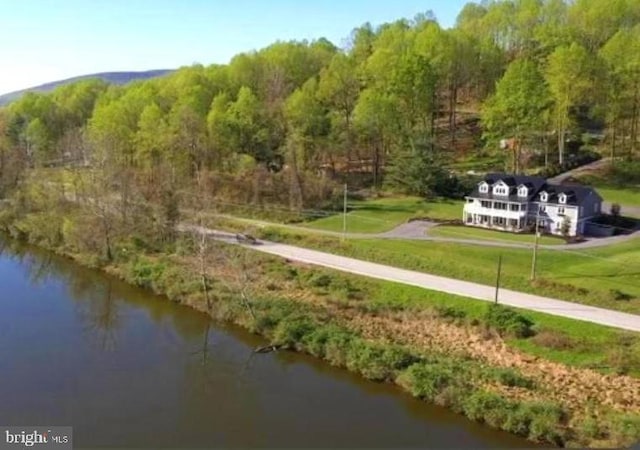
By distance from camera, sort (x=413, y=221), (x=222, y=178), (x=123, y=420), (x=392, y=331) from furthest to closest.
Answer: (x=222, y=178), (x=413, y=221), (x=392, y=331), (x=123, y=420)

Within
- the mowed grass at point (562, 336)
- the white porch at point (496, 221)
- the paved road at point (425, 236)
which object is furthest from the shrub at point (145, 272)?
the white porch at point (496, 221)

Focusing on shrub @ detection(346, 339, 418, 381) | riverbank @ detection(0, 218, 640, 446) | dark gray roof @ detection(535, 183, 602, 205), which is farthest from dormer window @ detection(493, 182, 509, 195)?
shrub @ detection(346, 339, 418, 381)

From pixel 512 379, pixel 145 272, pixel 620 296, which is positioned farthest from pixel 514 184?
pixel 145 272

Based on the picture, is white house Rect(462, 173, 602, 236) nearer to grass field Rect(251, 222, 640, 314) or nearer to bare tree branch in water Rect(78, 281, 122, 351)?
grass field Rect(251, 222, 640, 314)

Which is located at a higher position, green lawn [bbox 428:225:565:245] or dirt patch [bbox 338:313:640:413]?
green lawn [bbox 428:225:565:245]

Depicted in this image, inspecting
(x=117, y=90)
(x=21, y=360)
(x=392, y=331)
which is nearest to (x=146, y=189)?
(x=21, y=360)

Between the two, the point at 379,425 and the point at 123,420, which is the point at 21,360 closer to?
the point at 123,420
